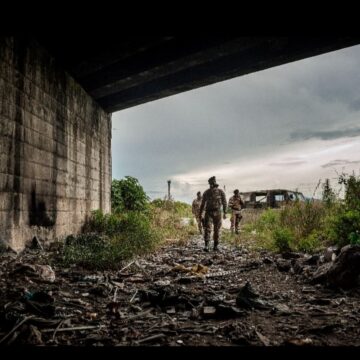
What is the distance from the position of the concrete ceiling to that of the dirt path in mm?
5546

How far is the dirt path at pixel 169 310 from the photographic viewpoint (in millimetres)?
2943

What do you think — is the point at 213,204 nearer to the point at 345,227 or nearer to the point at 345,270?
the point at 345,227

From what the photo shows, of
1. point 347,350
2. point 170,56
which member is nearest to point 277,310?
point 347,350

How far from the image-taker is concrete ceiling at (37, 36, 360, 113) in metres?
8.04

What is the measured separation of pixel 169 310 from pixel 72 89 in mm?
7995

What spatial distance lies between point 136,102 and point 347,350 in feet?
36.3

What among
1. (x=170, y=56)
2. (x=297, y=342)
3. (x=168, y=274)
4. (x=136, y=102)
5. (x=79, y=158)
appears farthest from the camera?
(x=136, y=102)

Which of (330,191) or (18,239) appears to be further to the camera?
(330,191)

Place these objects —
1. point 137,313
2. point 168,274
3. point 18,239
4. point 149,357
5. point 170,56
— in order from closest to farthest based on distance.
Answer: point 149,357, point 137,313, point 168,274, point 18,239, point 170,56

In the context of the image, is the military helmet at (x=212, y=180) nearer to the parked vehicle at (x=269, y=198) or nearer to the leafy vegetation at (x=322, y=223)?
the leafy vegetation at (x=322, y=223)

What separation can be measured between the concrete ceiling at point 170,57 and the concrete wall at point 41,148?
62 cm

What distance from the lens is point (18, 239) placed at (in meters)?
6.64

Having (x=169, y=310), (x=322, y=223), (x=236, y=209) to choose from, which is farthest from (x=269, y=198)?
(x=169, y=310)

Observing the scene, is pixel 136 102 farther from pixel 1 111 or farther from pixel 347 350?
pixel 347 350
